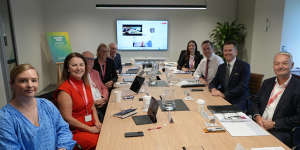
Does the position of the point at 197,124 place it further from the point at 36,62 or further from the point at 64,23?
the point at 64,23

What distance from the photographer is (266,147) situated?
1374mm

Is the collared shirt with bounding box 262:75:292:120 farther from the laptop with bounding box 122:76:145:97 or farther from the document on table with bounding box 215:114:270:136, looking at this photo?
the laptop with bounding box 122:76:145:97

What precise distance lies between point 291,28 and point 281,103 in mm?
3831

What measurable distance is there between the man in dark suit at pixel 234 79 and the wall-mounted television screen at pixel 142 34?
141 inches

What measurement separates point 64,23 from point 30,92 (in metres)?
5.26

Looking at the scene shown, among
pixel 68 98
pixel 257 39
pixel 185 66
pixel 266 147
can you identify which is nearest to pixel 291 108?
pixel 266 147

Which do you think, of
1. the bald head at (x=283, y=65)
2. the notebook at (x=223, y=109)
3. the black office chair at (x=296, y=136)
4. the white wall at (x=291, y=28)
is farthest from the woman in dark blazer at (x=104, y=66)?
the white wall at (x=291, y=28)

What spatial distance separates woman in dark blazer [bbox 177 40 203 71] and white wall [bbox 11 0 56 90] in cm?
363

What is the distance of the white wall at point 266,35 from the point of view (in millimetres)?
4664

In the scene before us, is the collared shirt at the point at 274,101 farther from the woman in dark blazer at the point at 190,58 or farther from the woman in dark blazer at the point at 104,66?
the woman in dark blazer at the point at 190,58

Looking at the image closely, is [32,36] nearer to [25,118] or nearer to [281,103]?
[25,118]

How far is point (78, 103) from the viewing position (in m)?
2.00

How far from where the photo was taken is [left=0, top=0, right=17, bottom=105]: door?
3.71 meters

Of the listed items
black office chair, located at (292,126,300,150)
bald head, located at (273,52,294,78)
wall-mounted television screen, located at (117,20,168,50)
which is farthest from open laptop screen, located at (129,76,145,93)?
wall-mounted television screen, located at (117,20,168,50)
